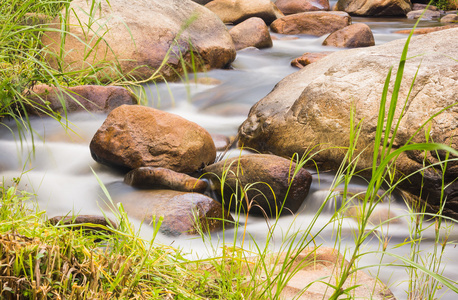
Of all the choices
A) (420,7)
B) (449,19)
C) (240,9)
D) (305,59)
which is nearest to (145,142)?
(305,59)

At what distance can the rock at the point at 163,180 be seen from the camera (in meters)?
3.53

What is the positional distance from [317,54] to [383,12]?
23.6 feet

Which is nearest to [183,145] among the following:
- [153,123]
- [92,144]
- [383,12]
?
[153,123]

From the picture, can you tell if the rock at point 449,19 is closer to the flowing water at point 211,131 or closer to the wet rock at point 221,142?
the flowing water at point 211,131

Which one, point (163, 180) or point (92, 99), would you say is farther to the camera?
point (92, 99)

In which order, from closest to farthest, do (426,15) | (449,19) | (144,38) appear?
(144,38), (449,19), (426,15)

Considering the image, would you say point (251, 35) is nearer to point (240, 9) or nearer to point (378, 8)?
point (240, 9)

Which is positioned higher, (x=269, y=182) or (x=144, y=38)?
(x=144, y=38)

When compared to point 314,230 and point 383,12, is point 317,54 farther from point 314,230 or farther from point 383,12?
point 383,12

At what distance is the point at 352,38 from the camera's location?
8.73 m

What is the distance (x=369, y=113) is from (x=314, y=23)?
23.4 ft

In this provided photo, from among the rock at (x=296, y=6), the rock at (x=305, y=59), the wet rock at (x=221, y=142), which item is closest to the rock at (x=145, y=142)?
the wet rock at (x=221, y=142)

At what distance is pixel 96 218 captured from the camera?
8.70ft

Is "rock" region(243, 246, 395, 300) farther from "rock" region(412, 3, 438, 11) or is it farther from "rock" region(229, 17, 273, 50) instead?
"rock" region(412, 3, 438, 11)
